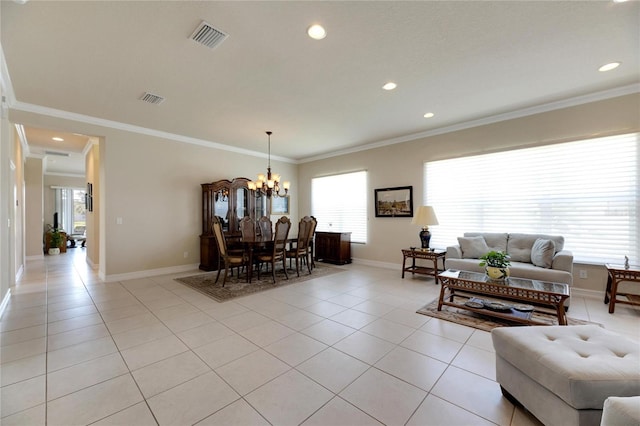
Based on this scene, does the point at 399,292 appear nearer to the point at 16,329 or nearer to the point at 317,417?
the point at 317,417

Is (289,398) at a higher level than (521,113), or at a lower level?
lower

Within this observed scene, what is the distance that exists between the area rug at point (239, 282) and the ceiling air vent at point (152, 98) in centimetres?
288

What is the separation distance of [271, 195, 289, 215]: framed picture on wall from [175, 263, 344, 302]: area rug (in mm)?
2247

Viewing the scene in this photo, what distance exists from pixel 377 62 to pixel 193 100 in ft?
8.56

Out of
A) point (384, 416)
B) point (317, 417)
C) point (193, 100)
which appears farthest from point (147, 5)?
point (384, 416)

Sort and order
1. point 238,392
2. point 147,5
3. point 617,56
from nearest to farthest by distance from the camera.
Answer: point 238,392, point 147,5, point 617,56

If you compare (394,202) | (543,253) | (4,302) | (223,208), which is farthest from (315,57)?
(4,302)

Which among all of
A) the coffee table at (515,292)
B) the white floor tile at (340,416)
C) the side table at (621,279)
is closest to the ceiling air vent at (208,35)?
the white floor tile at (340,416)

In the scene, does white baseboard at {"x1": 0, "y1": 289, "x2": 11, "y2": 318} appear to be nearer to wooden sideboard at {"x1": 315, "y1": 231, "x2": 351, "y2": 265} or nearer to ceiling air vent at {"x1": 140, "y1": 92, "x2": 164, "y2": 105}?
ceiling air vent at {"x1": 140, "y1": 92, "x2": 164, "y2": 105}

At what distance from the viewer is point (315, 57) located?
2.74 meters

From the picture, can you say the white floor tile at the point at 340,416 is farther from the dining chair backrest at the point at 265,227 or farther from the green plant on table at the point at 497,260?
the dining chair backrest at the point at 265,227

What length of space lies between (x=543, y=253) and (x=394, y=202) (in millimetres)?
2710

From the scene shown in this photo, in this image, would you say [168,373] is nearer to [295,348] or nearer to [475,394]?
[295,348]

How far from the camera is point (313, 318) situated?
3059 millimetres
